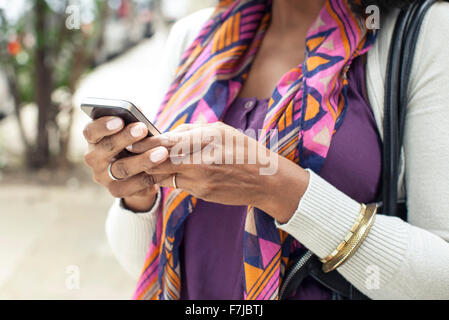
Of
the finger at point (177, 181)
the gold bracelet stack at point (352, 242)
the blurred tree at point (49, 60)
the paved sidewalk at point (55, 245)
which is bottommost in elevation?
the paved sidewalk at point (55, 245)

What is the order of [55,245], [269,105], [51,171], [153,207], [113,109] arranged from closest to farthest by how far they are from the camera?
[113,109]
[269,105]
[153,207]
[55,245]
[51,171]

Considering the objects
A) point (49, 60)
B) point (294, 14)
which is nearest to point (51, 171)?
point (49, 60)

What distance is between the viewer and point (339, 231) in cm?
93

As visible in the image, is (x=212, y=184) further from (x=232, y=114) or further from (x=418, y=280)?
(x=418, y=280)

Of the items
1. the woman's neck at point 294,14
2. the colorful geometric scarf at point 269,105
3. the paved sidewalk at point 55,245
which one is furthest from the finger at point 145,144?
the paved sidewalk at point 55,245

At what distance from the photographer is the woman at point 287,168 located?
0.88 m

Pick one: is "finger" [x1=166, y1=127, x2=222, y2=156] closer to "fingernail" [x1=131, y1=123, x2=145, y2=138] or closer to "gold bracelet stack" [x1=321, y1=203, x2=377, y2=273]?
"fingernail" [x1=131, y1=123, x2=145, y2=138]

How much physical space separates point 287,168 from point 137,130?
0.31m

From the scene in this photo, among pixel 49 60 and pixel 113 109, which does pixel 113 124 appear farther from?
pixel 49 60

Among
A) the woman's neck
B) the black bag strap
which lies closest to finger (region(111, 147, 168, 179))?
the black bag strap

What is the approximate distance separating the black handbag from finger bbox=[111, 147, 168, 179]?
40 centimetres

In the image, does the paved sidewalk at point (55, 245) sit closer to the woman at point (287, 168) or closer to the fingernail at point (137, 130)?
the woman at point (287, 168)

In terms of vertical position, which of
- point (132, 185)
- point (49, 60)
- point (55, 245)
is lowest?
point (55, 245)

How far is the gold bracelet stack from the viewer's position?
36.5 inches
